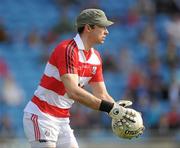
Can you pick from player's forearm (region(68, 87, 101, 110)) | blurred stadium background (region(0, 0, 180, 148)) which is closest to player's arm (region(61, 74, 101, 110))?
player's forearm (region(68, 87, 101, 110))

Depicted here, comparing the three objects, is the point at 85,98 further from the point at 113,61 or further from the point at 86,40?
the point at 113,61

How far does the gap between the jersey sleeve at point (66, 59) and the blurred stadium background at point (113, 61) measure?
5.45 m

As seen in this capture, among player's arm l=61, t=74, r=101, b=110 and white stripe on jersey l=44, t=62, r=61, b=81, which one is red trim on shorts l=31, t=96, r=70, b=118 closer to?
white stripe on jersey l=44, t=62, r=61, b=81

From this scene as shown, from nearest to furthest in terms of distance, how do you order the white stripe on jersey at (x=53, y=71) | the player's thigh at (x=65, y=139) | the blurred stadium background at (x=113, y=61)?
the white stripe on jersey at (x=53, y=71), the player's thigh at (x=65, y=139), the blurred stadium background at (x=113, y=61)

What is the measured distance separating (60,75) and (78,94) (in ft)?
0.99

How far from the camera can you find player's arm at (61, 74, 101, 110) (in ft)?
25.5

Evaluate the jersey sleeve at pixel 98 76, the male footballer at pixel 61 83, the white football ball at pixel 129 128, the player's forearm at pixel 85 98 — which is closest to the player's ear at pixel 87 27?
the male footballer at pixel 61 83

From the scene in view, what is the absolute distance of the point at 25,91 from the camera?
16.3 m

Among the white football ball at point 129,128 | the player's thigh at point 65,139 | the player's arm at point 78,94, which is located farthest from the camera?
the player's thigh at point 65,139

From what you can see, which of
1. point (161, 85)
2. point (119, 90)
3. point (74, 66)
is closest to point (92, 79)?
point (74, 66)

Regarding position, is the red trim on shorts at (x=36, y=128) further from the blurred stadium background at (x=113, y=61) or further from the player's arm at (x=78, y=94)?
the blurred stadium background at (x=113, y=61)

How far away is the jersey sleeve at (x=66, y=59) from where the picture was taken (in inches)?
311

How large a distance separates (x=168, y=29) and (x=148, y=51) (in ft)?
3.25

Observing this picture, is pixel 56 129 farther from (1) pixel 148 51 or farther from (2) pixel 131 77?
(1) pixel 148 51
